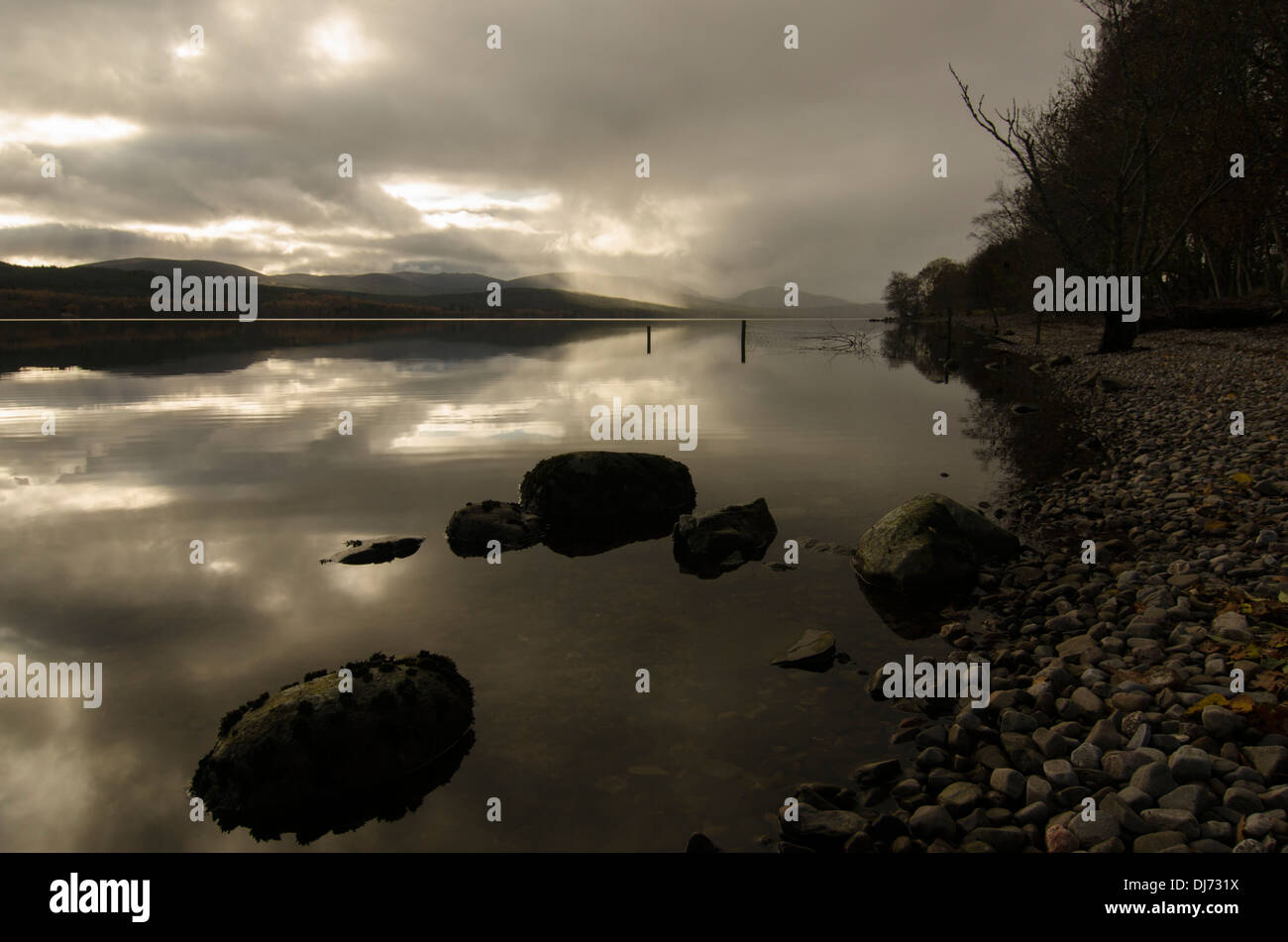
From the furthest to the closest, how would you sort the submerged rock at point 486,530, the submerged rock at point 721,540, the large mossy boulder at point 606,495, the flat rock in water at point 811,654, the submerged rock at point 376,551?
the large mossy boulder at point 606,495 → the submerged rock at point 486,530 → the submerged rock at point 376,551 → the submerged rock at point 721,540 → the flat rock in water at point 811,654

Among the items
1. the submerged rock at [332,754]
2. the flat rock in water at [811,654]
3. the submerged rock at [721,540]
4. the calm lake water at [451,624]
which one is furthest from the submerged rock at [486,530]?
the flat rock in water at [811,654]

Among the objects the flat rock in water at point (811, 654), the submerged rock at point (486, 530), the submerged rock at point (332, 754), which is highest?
the submerged rock at point (486, 530)

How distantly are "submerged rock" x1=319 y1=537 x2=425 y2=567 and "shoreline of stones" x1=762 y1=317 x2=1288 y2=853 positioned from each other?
8.44m

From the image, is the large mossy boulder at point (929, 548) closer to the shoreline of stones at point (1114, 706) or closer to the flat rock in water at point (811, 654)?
the shoreline of stones at point (1114, 706)

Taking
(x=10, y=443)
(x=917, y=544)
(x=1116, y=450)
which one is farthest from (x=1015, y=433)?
(x=10, y=443)

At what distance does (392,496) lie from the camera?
16.3m

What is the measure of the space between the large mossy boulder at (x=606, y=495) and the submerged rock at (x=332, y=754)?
265 inches

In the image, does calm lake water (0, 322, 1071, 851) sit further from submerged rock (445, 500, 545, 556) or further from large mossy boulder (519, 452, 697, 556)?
large mossy boulder (519, 452, 697, 556)

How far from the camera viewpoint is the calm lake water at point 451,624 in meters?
6.32

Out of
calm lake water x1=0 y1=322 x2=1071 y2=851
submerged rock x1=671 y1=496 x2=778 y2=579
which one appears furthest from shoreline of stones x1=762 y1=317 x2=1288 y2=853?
submerged rock x1=671 y1=496 x2=778 y2=579

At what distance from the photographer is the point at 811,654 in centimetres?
840

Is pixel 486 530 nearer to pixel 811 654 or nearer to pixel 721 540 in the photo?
pixel 721 540

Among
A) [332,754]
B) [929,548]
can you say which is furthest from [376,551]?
[929,548]

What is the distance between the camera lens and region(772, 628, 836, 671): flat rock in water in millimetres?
8336
